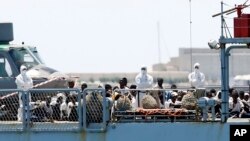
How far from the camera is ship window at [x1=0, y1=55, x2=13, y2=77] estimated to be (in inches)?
1507

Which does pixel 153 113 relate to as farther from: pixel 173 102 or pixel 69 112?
pixel 173 102

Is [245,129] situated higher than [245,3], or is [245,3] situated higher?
[245,3]

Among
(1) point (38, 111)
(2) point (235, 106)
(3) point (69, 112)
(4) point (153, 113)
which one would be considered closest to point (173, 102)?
(2) point (235, 106)

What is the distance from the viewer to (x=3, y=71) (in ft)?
126

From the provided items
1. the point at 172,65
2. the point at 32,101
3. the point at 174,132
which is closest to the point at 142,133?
the point at 174,132

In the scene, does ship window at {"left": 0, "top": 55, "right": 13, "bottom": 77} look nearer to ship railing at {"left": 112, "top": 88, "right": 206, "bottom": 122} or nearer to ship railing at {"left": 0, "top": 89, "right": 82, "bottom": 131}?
ship railing at {"left": 0, "top": 89, "right": 82, "bottom": 131}

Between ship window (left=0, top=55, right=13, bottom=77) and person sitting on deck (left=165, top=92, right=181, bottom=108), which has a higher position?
ship window (left=0, top=55, right=13, bottom=77)

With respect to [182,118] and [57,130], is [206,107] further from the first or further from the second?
[57,130]

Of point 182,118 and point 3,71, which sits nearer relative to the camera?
point 182,118

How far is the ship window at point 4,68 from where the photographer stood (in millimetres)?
38281

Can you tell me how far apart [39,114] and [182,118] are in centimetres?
339

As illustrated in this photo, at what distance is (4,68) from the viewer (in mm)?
38531

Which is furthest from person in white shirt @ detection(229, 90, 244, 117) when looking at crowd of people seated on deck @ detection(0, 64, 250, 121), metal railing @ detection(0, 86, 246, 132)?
metal railing @ detection(0, 86, 246, 132)

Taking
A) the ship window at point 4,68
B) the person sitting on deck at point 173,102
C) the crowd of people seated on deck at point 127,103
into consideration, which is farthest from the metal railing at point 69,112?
the ship window at point 4,68
